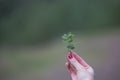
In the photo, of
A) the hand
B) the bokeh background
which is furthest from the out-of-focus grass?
the hand

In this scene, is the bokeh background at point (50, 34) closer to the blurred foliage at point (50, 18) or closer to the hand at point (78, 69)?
the blurred foliage at point (50, 18)

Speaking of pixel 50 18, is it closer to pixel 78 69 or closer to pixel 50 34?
pixel 50 34

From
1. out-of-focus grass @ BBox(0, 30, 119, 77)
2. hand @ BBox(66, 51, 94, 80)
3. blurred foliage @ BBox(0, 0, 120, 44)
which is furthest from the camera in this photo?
blurred foliage @ BBox(0, 0, 120, 44)

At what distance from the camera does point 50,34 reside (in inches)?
122

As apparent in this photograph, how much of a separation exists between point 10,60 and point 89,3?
94 cm

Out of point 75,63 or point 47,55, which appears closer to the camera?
point 75,63

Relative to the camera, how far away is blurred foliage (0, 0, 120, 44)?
3.07 meters

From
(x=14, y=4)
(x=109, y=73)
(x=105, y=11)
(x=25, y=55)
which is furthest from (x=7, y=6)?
(x=109, y=73)

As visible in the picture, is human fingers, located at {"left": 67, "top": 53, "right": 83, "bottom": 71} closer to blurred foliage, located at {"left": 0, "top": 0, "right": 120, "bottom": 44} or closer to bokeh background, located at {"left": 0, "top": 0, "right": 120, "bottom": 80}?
bokeh background, located at {"left": 0, "top": 0, "right": 120, "bottom": 80}

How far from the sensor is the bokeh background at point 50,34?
2.90 metres

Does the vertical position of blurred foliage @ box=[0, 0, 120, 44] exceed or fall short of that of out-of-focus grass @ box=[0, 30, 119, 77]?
it exceeds it

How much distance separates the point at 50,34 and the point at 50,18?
0.16 metres

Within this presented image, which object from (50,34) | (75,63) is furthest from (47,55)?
(75,63)

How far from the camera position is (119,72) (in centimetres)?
276
